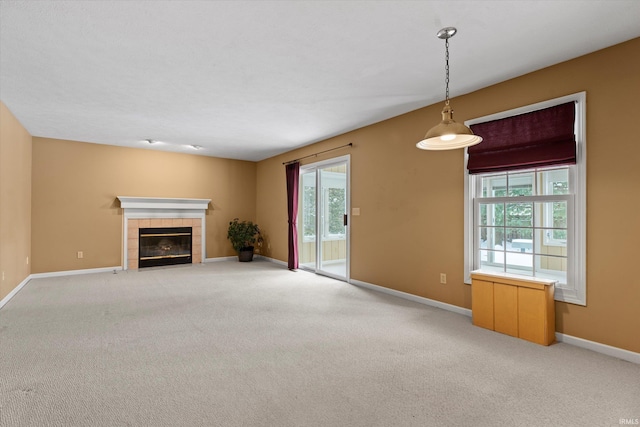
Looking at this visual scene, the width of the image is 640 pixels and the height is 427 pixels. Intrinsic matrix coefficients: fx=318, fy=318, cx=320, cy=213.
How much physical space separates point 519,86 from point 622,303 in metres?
2.28

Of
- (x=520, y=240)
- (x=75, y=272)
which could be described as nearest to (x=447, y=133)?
(x=520, y=240)

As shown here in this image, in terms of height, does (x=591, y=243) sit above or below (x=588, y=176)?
below

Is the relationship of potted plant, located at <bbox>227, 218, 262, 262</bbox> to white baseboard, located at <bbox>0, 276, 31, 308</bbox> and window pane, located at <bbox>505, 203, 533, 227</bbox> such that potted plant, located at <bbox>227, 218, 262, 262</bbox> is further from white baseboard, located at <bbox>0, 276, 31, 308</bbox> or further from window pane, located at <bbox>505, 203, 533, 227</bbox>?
window pane, located at <bbox>505, 203, 533, 227</bbox>

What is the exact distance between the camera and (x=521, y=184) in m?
3.52

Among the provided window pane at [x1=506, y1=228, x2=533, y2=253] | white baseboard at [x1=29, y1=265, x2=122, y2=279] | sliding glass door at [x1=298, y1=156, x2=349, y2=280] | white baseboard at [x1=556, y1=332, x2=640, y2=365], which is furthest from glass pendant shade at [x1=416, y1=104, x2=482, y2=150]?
white baseboard at [x1=29, y1=265, x2=122, y2=279]

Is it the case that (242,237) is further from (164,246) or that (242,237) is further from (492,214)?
(492,214)

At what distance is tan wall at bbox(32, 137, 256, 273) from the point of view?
5.97 m

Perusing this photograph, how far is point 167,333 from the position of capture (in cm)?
328

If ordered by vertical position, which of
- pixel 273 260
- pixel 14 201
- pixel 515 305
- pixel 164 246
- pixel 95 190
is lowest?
pixel 273 260

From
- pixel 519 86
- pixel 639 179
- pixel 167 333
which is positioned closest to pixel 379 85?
pixel 519 86

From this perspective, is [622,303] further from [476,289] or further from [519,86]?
Result: [519,86]

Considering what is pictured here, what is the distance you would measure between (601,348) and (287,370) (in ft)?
9.10

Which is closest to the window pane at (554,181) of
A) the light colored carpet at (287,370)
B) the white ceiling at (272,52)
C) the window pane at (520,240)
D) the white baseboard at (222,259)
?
the window pane at (520,240)

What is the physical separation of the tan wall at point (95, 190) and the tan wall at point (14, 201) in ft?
0.92
